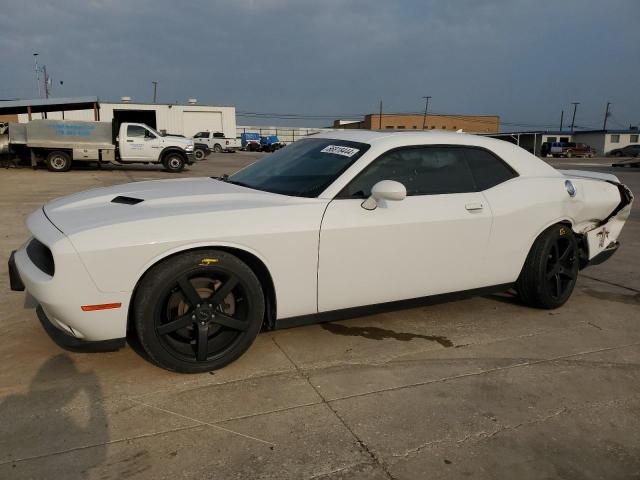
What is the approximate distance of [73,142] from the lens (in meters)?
19.8

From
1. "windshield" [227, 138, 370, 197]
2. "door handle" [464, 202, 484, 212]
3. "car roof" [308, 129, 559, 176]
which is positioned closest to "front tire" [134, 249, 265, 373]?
"windshield" [227, 138, 370, 197]

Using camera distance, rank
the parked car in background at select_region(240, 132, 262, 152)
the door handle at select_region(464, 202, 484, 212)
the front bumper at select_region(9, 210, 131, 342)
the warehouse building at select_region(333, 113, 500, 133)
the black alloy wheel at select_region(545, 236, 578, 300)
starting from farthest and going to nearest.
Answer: the warehouse building at select_region(333, 113, 500, 133) → the parked car in background at select_region(240, 132, 262, 152) → the black alloy wheel at select_region(545, 236, 578, 300) → the door handle at select_region(464, 202, 484, 212) → the front bumper at select_region(9, 210, 131, 342)

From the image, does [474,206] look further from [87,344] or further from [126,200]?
[87,344]

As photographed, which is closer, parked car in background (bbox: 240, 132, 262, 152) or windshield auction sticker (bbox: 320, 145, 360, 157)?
windshield auction sticker (bbox: 320, 145, 360, 157)

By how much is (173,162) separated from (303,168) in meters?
18.3

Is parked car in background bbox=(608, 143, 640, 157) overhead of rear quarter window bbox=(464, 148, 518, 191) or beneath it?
overhead

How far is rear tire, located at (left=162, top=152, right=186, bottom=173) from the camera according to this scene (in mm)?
20781

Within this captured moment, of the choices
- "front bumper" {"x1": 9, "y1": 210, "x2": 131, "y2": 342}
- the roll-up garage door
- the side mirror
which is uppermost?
the roll-up garage door

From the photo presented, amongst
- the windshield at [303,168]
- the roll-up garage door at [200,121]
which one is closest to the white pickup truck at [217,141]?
the roll-up garage door at [200,121]

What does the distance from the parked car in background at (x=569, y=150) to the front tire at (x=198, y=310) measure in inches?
2126

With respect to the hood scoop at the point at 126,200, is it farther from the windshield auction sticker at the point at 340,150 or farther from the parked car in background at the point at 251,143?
the parked car in background at the point at 251,143

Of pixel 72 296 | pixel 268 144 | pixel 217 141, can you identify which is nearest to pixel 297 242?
pixel 72 296

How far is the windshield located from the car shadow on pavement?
5.63 feet

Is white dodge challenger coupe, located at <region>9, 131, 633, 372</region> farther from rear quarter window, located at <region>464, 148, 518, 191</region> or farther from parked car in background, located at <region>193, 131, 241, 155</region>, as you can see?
parked car in background, located at <region>193, 131, 241, 155</region>
